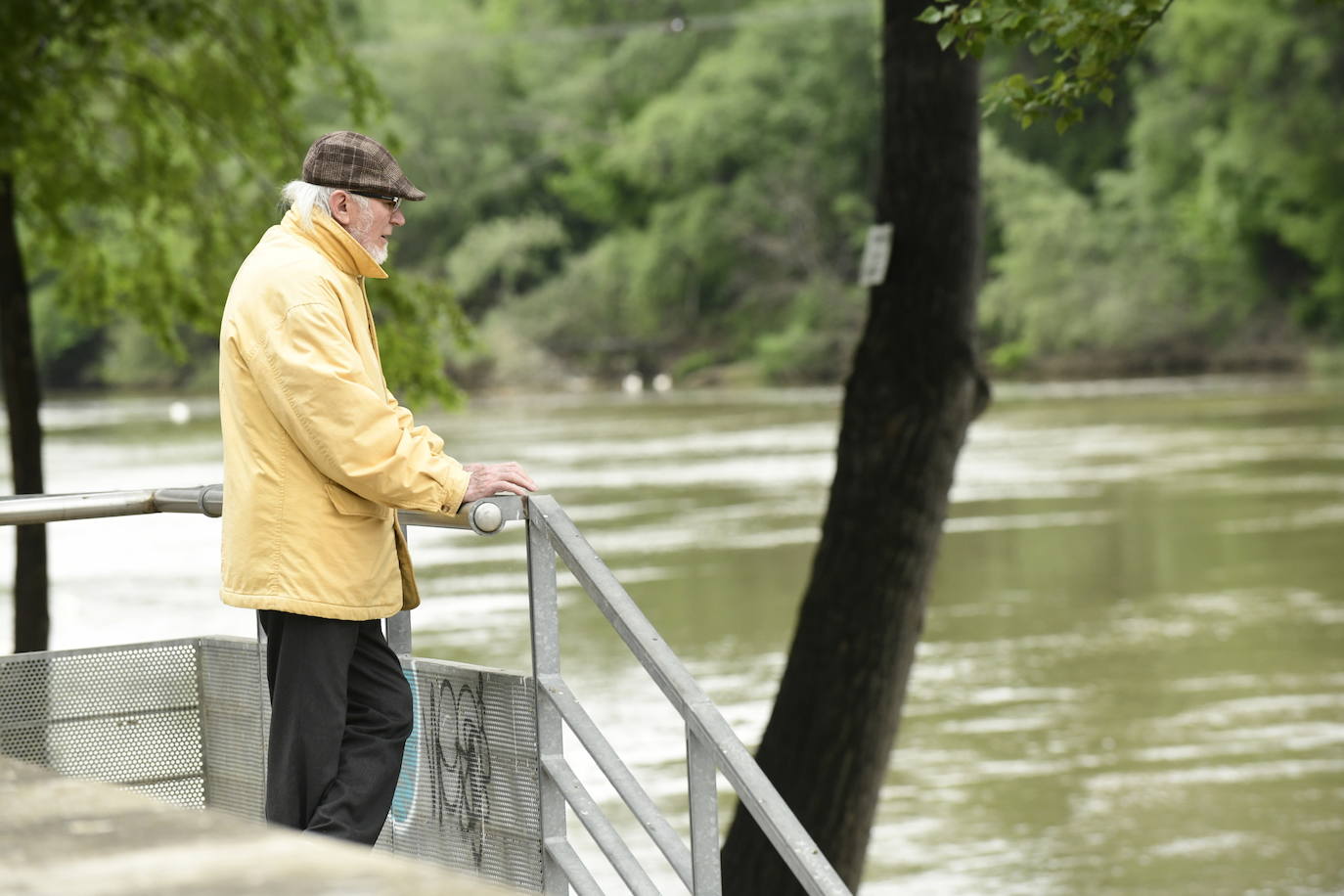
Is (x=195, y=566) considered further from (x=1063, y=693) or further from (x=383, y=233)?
(x=383, y=233)

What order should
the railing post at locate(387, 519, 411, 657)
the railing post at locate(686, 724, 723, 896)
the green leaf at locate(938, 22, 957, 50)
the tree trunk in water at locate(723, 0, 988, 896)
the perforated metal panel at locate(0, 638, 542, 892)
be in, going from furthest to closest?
the tree trunk in water at locate(723, 0, 988, 896)
the green leaf at locate(938, 22, 957, 50)
the railing post at locate(387, 519, 411, 657)
the perforated metal panel at locate(0, 638, 542, 892)
the railing post at locate(686, 724, 723, 896)

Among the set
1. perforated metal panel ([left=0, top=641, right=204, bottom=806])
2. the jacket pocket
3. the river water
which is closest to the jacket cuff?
the jacket pocket

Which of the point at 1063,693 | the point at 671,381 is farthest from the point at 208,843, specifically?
the point at 671,381

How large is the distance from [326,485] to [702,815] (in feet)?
3.02

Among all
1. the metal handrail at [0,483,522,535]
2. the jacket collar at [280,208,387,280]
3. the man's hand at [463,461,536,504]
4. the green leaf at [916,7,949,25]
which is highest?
the green leaf at [916,7,949,25]

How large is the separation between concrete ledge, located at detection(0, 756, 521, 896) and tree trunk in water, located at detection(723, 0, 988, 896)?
16.8ft

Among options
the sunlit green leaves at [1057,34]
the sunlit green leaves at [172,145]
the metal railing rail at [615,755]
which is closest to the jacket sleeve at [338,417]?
the metal railing rail at [615,755]

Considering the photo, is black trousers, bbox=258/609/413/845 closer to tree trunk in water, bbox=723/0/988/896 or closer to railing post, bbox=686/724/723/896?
railing post, bbox=686/724/723/896

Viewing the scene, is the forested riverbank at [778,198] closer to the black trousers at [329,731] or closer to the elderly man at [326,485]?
the elderly man at [326,485]

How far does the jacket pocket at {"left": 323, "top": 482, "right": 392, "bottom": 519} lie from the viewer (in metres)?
3.38

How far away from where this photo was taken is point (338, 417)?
3301 mm

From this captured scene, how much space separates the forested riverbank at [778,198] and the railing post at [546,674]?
5098 centimetres

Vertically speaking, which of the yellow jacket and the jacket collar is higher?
the jacket collar

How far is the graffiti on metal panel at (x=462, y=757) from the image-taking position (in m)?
3.46
